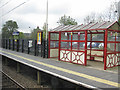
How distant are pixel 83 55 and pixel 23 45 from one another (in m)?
11.2

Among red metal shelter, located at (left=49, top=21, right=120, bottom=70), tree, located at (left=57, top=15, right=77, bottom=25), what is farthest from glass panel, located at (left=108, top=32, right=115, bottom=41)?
tree, located at (left=57, top=15, right=77, bottom=25)

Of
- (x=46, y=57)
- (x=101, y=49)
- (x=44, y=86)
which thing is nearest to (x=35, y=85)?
(x=44, y=86)

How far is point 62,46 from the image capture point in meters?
12.0

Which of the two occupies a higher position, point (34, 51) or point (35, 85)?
point (34, 51)

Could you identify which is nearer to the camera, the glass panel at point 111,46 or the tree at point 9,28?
the glass panel at point 111,46

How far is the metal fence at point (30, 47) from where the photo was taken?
45.3 ft

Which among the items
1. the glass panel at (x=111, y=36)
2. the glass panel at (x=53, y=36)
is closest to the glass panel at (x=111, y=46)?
the glass panel at (x=111, y=36)

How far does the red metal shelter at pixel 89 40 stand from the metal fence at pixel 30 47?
664 millimetres

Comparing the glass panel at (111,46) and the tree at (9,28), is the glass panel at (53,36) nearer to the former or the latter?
Result: the glass panel at (111,46)

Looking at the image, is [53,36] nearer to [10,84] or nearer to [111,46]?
[111,46]

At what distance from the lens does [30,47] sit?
1686 cm

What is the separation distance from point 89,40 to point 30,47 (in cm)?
779

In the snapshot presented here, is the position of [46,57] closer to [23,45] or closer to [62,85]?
[23,45]

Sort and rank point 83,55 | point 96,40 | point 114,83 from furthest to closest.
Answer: point 96,40
point 83,55
point 114,83
